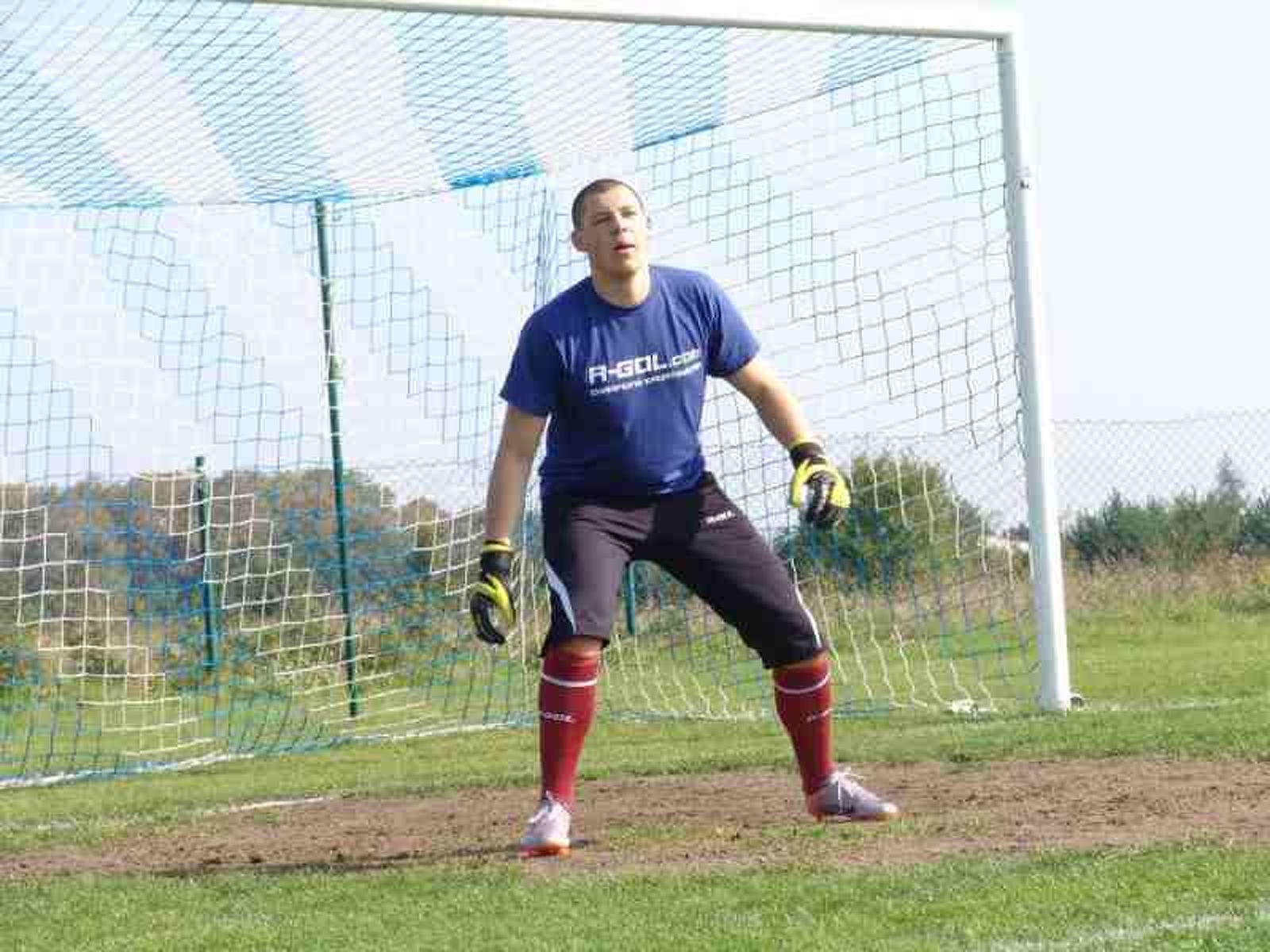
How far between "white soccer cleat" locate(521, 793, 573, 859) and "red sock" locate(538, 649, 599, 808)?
0.35 feet

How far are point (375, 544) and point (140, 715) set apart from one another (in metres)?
1.81

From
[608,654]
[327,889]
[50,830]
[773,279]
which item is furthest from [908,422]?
[327,889]

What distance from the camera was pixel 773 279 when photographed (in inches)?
461

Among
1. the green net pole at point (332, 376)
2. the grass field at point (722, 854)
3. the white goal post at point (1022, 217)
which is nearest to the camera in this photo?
the grass field at point (722, 854)

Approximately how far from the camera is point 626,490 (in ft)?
22.2

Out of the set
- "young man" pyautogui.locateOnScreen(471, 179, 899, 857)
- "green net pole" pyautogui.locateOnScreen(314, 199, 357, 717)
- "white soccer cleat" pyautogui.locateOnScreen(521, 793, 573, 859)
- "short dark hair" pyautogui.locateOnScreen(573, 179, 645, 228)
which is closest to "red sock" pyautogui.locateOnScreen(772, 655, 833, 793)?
"young man" pyautogui.locateOnScreen(471, 179, 899, 857)

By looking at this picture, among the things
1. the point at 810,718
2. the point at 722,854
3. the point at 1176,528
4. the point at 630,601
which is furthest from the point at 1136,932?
the point at 1176,528

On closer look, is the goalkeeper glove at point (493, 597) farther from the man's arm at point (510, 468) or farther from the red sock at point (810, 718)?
the red sock at point (810, 718)

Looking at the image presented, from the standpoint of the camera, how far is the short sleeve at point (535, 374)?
6668 mm

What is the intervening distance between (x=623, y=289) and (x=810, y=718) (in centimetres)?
151

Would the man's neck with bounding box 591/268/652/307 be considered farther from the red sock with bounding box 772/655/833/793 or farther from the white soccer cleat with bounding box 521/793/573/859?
the white soccer cleat with bounding box 521/793/573/859

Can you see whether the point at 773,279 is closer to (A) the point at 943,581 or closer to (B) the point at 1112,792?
(A) the point at 943,581

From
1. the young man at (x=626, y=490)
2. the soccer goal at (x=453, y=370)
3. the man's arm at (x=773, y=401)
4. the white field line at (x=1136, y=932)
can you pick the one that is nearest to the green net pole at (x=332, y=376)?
the soccer goal at (x=453, y=370)

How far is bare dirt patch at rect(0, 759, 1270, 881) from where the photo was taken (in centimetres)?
613
